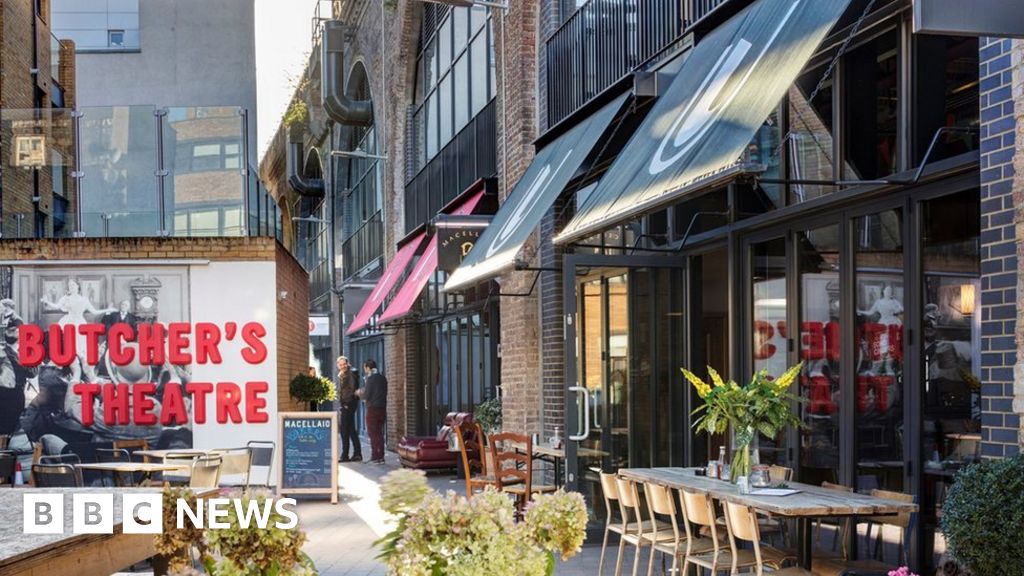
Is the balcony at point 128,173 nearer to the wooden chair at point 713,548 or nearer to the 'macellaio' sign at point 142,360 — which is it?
the 'macellaio' sign at point 142,360

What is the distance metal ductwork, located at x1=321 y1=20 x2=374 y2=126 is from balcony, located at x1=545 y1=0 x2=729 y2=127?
14.1 m

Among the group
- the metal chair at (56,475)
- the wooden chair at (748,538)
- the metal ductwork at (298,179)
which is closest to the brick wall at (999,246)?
the wooden chair at (748,538)

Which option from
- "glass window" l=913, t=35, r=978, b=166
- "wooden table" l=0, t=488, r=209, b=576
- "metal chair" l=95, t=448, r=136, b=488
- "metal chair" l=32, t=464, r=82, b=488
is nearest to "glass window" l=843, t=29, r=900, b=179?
"glass window" l=913, t=35, r=978, b=166

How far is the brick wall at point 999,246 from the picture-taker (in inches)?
213

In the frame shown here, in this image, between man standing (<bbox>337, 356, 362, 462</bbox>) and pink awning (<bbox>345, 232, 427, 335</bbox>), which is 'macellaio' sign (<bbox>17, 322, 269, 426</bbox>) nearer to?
pink awning (<bbox>345, 232, 427, 335</bbox>)

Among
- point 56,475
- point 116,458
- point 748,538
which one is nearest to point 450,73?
point 116,458

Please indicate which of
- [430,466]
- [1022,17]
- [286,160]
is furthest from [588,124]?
[286,160]

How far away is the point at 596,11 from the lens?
11297mm

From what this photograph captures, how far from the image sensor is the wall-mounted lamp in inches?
251

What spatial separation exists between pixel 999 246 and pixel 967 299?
3.11ft

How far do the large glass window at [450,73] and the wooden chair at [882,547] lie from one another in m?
10.1

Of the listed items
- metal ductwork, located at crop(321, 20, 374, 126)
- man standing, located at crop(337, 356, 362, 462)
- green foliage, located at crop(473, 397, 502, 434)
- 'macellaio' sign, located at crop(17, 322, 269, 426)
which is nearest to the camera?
'macellaio' sign, located at crop(17, 322, 269, 426)

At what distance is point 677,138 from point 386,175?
1714 cm

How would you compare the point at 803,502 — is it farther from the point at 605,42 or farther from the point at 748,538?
the point at 605,42
